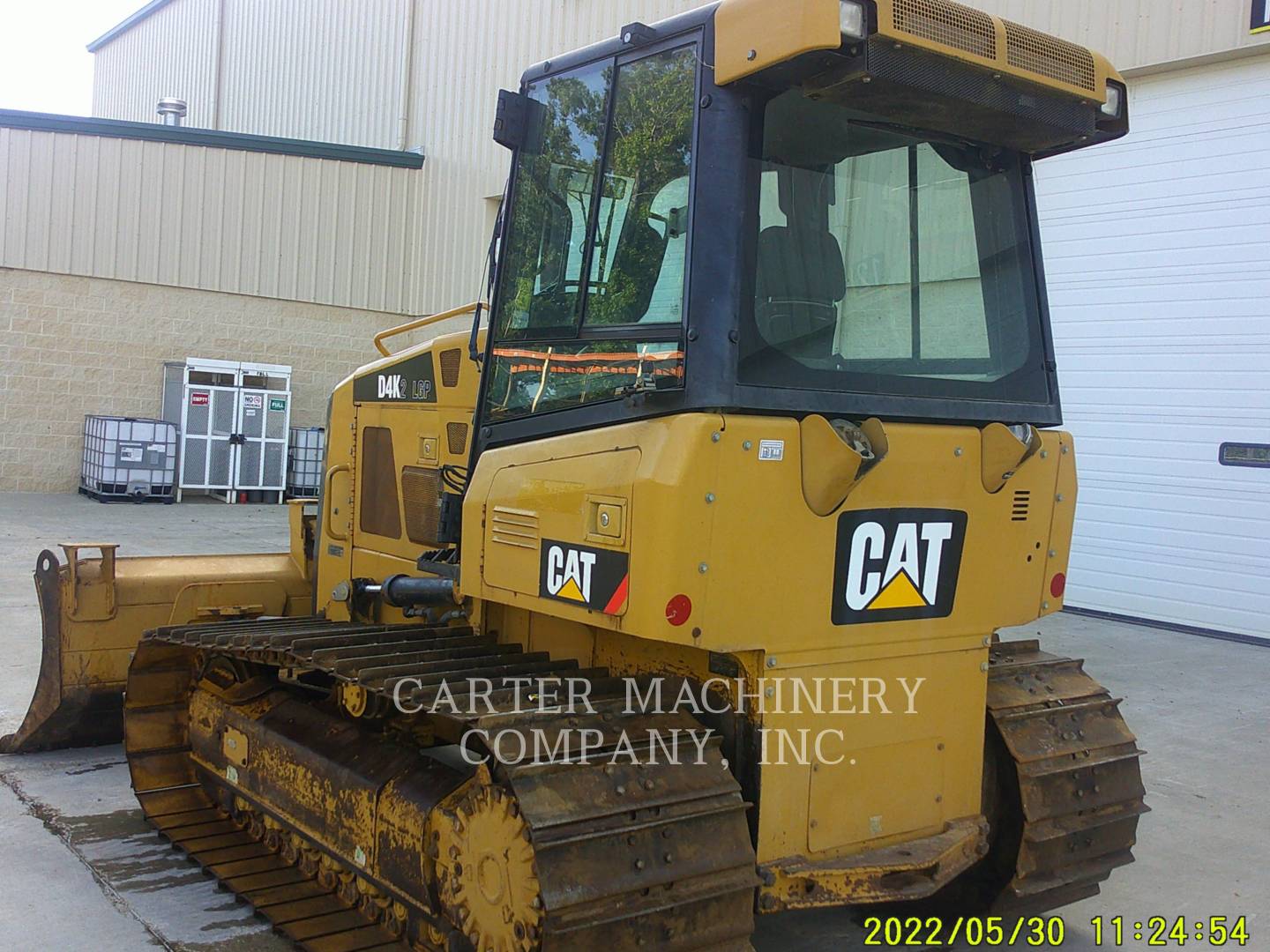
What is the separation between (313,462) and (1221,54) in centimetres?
1458

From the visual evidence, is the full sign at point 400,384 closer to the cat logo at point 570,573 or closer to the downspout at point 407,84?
the cat logo at point 570,573

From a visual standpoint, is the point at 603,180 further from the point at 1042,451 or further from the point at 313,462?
the point at 313,462

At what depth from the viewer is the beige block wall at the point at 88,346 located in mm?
17562

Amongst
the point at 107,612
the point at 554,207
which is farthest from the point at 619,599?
the point at 107,612

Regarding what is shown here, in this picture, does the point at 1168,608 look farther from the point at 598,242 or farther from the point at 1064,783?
the point at 598,242

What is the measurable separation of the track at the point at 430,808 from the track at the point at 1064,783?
1.24 meters

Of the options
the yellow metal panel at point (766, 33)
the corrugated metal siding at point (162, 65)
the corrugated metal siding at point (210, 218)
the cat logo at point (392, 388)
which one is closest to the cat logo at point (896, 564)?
the yellow metal panel at point (766, 33)


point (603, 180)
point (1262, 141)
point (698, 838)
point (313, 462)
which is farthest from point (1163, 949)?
point (313, 462)

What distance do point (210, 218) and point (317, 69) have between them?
5.61 metres

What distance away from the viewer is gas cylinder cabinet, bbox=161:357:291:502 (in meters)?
18.2

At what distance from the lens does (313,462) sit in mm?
19766

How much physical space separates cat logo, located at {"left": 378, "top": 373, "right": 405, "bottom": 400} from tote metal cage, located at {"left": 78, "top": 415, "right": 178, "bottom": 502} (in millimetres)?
13531
